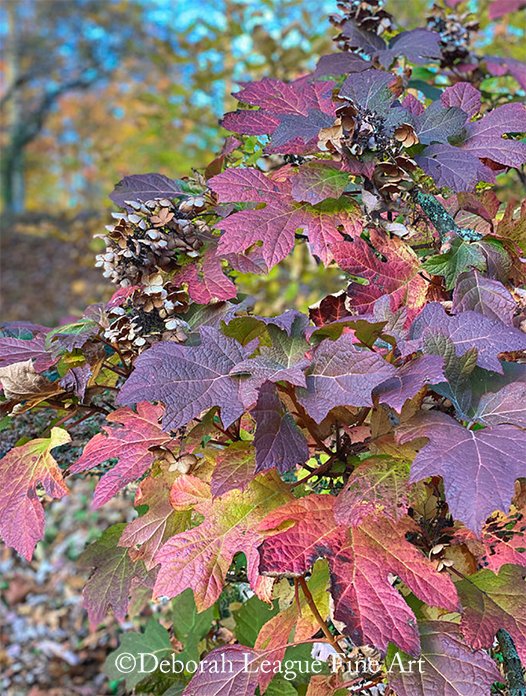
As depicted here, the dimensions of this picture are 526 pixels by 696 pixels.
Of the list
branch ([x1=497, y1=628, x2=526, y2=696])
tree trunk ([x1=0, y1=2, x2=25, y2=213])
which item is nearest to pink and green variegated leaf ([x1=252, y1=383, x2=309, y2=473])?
branch ([x1=497, y1=628, x2=526, y2=696])

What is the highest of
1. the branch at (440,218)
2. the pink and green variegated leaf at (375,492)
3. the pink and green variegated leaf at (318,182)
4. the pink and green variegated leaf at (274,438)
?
the pink and green variegated leaf at (318,182)

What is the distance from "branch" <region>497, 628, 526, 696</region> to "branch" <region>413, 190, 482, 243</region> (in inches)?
23.1

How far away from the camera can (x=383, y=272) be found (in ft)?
3.21

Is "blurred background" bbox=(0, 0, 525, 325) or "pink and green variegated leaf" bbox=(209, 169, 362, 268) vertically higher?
"pink and green variegated leaf" bbox=(209, 169, 362, 268)

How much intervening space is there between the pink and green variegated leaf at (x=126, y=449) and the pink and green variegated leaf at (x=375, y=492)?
28 centimetres

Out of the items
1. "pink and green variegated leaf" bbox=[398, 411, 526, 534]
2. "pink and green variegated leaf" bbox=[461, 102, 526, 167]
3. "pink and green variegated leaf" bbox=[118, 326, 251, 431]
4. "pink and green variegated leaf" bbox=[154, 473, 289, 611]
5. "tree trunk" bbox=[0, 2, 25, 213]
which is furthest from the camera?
"tree trunk" bbox=[0, 2, 25, 213]

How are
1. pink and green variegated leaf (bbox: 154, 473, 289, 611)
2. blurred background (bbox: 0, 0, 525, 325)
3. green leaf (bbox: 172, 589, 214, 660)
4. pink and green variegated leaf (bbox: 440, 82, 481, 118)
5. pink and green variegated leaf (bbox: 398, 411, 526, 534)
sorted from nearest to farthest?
pink and green variegated leaf (bbox: 398, 411, 526, 534) < pink and green variegated leaf (bbox: 154, 473, 289, 611) < pink and green variegated leaf (bbox: 440, 82, 481, 118) < green leaf (bbox: 172, 589, 214, 660) < blurred background (bbox: 0, 0, 525, 325)

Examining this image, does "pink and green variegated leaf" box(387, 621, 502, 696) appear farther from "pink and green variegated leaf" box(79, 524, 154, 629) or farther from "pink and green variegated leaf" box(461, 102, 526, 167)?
"pink and green variegated leaf" box(461, 102, 526, 167)

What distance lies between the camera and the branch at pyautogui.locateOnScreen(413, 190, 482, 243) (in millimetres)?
996

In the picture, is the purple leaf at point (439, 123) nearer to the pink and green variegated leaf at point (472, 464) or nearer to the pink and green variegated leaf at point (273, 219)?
the pink and green variegated leaf at point (273, 219)

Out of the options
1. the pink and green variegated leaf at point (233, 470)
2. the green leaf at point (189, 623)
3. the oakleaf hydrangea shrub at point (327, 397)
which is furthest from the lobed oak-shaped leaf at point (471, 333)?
the green leaf at point (189, 623)

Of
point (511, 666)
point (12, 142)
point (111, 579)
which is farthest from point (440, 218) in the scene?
point (12, 142)

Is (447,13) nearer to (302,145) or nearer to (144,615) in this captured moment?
(302,145)

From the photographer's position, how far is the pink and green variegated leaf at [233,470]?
0.83 metres
